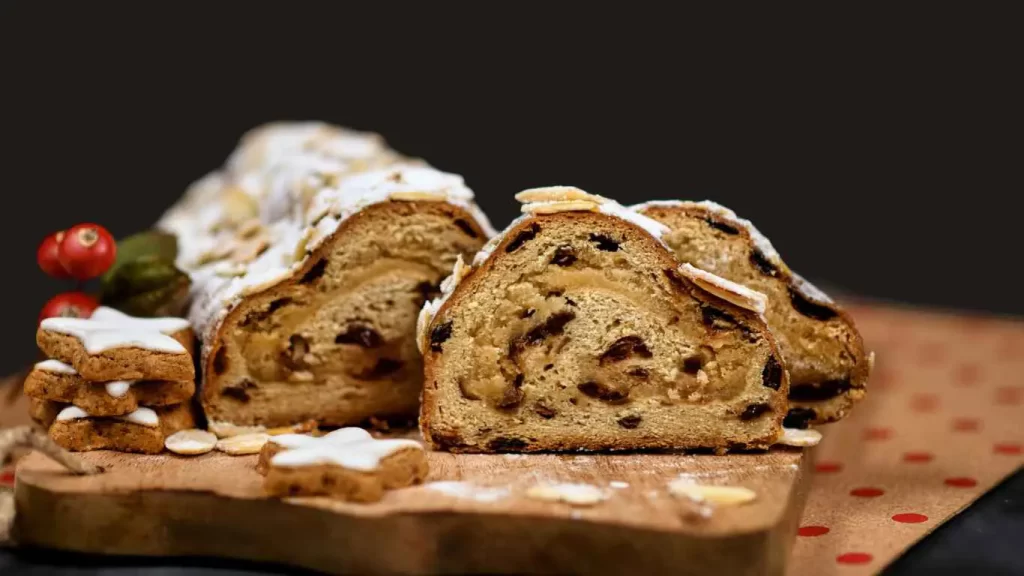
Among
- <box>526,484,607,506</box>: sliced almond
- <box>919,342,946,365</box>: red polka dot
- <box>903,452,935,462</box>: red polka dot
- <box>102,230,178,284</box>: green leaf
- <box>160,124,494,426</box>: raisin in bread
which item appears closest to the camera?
<box>526,484,607,506</box>: sliced almond

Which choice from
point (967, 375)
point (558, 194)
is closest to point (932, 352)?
point (967, 375)

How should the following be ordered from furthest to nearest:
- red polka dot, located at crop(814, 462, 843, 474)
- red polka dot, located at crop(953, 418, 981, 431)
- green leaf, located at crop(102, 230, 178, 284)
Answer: red polka dot, located at crop(953, 418, 981, 431), green leaf, located at crop(102, 230, 178, 284), red polka dot, located at crop(814, 462, 843, 474)

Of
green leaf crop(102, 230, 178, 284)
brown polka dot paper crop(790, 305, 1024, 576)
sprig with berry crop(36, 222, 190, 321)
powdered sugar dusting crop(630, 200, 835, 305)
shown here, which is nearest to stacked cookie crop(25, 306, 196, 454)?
sprig with berry crop(36, 222, 190, 321)

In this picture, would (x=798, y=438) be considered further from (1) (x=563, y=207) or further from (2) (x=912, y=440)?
(2) (x=912, y=440)

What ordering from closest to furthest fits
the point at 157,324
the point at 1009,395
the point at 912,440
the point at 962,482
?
the point at 157,324 → the point at 962,482 → the point at 912,440 → the point at 1009,395

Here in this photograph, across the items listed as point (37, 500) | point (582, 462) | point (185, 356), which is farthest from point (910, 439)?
point (37, 500)

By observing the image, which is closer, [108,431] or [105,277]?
[108,431]

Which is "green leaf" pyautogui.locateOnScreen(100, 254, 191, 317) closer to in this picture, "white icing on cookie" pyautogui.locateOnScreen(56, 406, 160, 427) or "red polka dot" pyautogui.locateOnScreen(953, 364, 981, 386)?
"white icing on cookie" pyautogui.locateOnScreen(56, 406, 160, 427)

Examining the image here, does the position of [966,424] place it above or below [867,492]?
below
